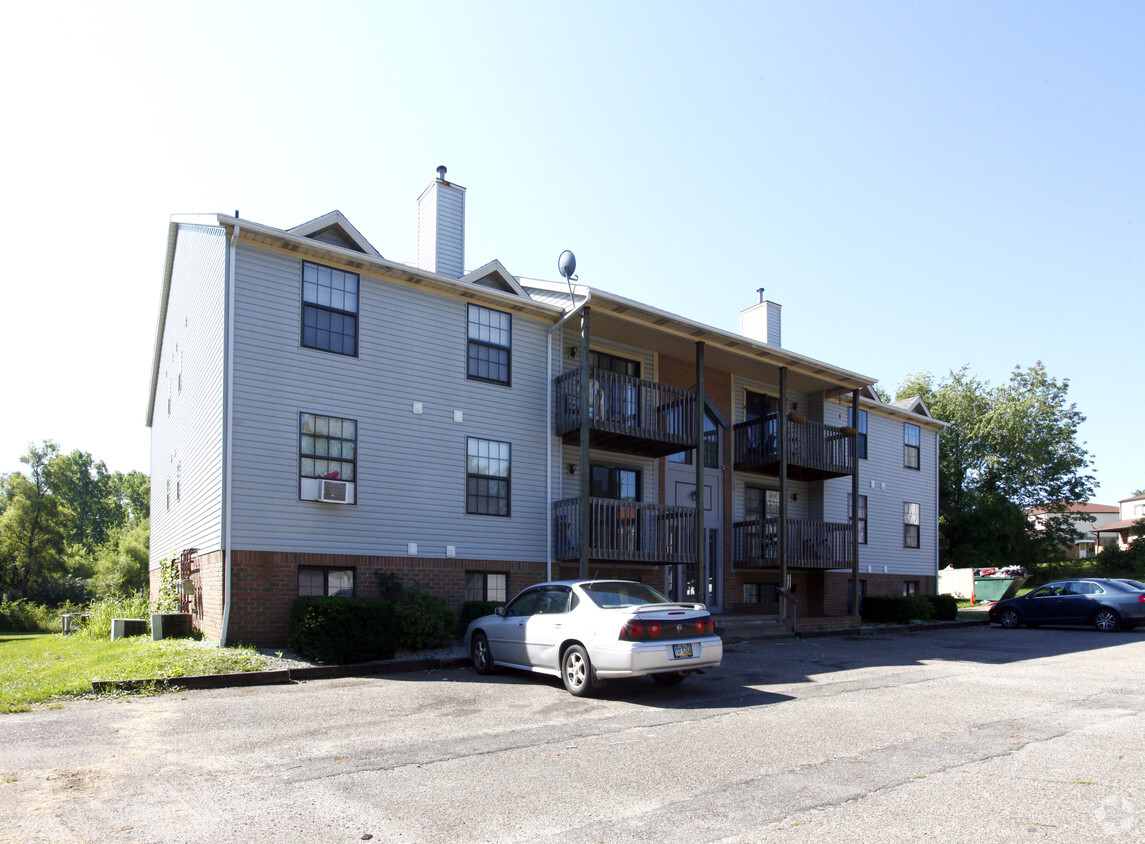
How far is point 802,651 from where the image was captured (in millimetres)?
15562

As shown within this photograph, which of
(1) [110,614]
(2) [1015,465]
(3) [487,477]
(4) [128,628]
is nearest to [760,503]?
(3) [487,477]

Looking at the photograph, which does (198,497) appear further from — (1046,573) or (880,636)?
(1046,573)

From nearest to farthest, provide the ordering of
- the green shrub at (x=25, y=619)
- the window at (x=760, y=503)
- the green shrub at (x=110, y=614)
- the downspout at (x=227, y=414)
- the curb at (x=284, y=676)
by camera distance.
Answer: the curb at (x=284, y=676) → the downspout at (x=227, y=414) → the green shrub at (x=110, y=614) → the window at (x=760, y=503) → the green shrub at (x=25, y=619)

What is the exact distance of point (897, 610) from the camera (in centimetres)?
2306

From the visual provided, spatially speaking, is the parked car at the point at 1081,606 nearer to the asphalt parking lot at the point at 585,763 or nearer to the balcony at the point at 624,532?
the balcony at the point at 624,532

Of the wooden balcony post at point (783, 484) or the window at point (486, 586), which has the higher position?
the wooden balcony post at point (783, 484)

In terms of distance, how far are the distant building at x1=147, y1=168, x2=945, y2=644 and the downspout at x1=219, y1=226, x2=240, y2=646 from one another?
35 millimetres

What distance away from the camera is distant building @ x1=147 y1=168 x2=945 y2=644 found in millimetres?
13992

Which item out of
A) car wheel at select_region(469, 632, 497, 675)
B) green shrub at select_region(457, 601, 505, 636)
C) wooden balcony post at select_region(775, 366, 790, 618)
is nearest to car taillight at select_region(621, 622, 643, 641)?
car wheel at select_region(469, 632, 497, 675)

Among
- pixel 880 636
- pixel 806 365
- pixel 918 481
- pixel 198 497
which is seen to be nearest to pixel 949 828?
pixel 198 497

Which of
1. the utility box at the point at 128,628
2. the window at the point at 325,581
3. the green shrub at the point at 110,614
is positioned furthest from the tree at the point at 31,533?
the window at the point at 325,581

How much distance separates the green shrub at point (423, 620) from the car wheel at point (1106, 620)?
15.9 m

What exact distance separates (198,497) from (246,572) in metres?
3.17

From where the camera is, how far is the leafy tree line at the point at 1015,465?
41219 millimetres
